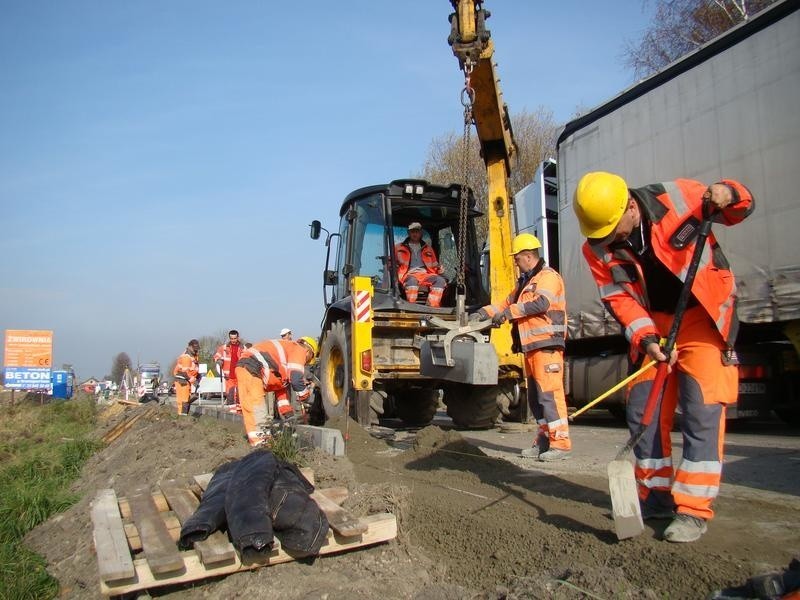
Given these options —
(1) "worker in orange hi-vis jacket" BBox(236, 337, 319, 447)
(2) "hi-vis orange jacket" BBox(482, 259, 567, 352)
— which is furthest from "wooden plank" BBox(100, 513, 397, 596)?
(1) "worker in orange hi-vis jacket" BBox(236, 337, 319, 447)

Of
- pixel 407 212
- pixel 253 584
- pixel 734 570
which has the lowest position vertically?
pixel 253 584

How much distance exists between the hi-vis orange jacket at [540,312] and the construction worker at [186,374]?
32.4ft

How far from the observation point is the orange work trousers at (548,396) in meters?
5.16

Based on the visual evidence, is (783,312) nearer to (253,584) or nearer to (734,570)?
(734,570)

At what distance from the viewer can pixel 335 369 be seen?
8297 mm

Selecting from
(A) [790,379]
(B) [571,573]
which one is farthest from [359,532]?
(A) [790,379]

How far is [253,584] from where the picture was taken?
116 inches

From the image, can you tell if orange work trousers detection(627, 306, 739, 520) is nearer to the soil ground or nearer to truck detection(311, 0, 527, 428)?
the soil ground

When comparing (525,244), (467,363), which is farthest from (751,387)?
(467,363)

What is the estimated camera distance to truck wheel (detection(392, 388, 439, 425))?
9039mm

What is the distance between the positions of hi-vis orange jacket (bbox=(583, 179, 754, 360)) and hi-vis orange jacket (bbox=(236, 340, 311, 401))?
439 cm

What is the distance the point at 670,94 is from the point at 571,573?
650cm

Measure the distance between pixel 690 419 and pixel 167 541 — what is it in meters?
2.57

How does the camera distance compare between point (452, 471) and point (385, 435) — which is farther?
point (385, 435)
